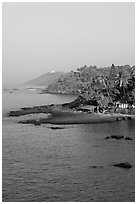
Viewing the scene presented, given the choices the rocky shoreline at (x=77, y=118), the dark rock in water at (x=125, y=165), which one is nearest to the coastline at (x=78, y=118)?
the rocky shoreline at (x=77, y=118)

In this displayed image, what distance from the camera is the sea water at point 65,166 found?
14.5m

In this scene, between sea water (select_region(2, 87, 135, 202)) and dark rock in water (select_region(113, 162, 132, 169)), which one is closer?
sea water (select_region(2, 87, 135, 202))

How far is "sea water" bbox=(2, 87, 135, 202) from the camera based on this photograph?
47.6ft

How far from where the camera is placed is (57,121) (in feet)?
121

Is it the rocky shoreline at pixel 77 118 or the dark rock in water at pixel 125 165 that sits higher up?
the rocky shoreline at pixel 77 118

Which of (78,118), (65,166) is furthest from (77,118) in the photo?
(65,166)

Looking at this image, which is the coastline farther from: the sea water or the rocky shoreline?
the sea water

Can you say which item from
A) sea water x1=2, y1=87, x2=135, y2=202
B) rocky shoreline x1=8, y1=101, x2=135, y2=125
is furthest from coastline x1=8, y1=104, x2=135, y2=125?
sea water x1=2, y1=87, x2=135, y2=202

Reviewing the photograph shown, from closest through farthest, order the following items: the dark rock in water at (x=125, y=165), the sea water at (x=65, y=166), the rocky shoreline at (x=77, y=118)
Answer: the sea water at (x=65, y=166)
the dark rock in water at (x=125, y=165)
the rocky shoreline at (x=77, y=118)

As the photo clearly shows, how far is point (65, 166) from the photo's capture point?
18.5 meters

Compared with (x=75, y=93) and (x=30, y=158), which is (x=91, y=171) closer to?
(x=30, y=158)

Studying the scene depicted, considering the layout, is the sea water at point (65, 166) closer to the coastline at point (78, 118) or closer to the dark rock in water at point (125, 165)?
the dark rock in water at point (125, 165)

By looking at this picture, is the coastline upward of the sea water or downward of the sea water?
upward

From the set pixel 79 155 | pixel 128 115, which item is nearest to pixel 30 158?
pixel 79 155
